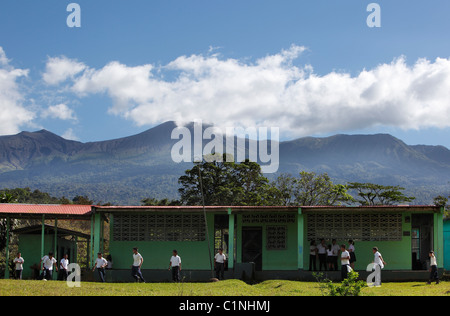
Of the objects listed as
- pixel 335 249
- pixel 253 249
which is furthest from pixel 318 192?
pixel 335 249

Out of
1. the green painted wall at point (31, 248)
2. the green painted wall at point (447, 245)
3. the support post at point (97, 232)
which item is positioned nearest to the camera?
the support post at point (97, 232)

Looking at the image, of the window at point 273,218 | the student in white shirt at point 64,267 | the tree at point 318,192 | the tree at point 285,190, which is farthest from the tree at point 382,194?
the student in white shirt at point 64,267

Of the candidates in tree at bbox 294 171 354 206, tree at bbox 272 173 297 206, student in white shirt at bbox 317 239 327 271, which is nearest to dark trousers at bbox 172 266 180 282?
student in white shirt at bbox 317 239 327 271

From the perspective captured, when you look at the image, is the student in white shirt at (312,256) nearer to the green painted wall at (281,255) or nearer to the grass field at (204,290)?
the green painted wall at (281,255)

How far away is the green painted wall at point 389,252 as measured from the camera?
1978 cm

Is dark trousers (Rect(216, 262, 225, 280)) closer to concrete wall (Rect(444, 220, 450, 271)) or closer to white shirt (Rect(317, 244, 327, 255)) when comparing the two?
white shirt (Rect(317, 244, 327, 255))

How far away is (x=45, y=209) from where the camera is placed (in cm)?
2042

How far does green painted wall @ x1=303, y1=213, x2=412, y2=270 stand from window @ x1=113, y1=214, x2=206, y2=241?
4151 mm

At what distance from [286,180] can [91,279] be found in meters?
27.1

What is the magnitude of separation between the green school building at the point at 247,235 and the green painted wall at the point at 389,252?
1.3 inches

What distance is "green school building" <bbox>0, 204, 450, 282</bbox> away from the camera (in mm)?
19453

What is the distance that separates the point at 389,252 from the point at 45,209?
11725mm

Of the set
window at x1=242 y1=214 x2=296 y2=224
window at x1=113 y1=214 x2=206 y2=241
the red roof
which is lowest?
window at x1=113 y1=214 x2=206 y2=241
